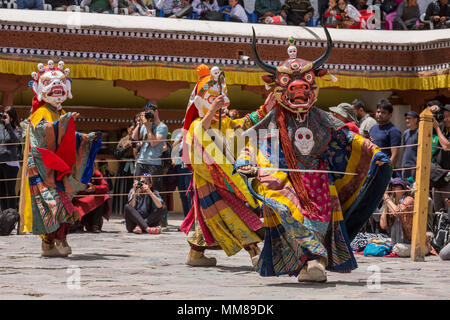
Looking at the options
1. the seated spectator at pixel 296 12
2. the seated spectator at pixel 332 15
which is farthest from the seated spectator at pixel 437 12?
the seated spectator at pixel 296 12

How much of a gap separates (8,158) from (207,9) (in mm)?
5194

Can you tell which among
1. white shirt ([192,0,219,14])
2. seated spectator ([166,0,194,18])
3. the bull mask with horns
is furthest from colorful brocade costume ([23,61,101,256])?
white shirt ([192,0,219,14])

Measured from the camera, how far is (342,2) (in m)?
15.8

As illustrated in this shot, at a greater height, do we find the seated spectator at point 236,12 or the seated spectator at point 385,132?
the seated spectator at point 236,12

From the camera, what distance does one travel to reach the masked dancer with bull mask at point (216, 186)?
7.65m

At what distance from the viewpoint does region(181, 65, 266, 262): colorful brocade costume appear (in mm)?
7648

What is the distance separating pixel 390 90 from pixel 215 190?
9072mm

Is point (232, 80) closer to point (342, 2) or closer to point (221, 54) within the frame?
point (221, 54)

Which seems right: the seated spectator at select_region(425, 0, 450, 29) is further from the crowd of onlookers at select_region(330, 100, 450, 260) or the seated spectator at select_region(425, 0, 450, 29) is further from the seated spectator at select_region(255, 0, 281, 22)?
the crowd of onlookers at select_region(330, 100, 450, 260)

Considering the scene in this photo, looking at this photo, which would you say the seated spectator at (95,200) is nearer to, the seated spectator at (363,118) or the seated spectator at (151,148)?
the seated spectator at (151,148)

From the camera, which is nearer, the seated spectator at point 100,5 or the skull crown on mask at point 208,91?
the skull crown on mask at point 208,91

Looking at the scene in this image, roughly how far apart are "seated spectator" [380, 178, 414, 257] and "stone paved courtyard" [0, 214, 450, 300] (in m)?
0.21

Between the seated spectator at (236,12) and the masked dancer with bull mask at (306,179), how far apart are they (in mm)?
8785

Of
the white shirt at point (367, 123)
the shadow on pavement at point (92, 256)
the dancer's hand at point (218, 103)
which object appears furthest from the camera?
the white shirt at point (367, 123)
